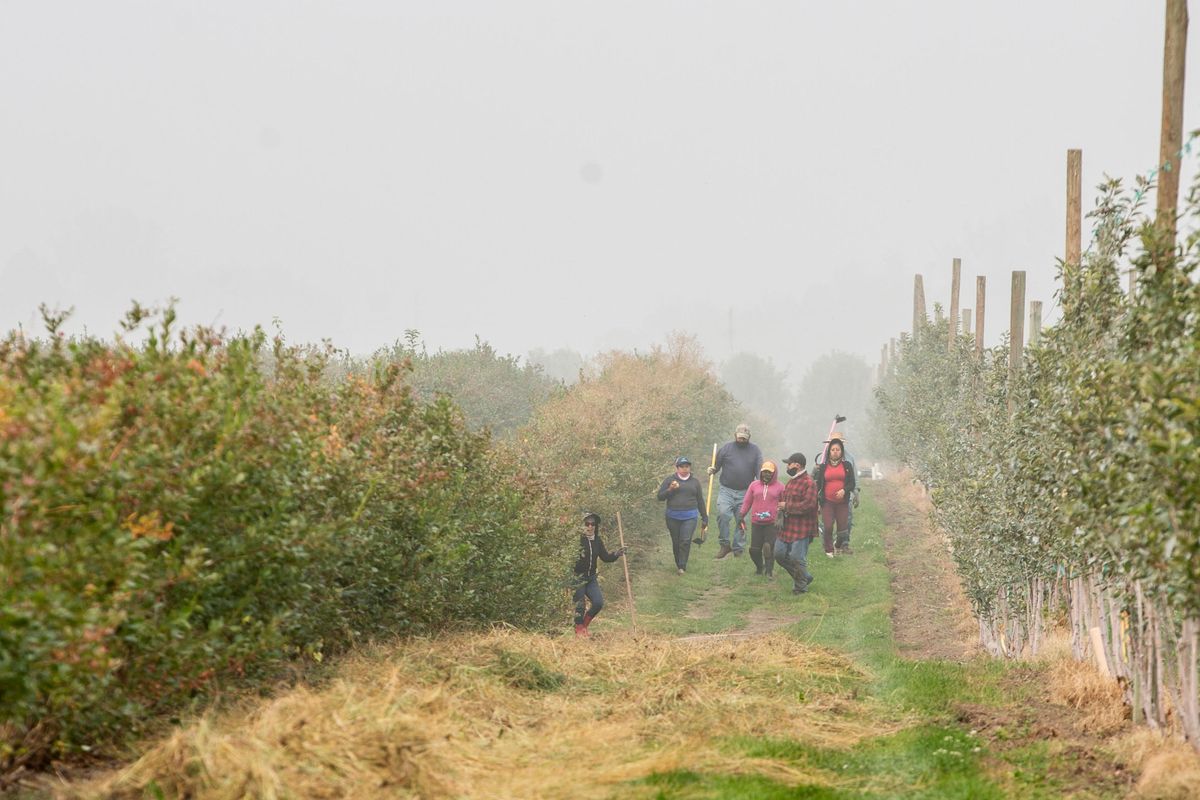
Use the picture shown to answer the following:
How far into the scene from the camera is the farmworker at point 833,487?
2188 cm

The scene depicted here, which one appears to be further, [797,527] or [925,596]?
[797,527]

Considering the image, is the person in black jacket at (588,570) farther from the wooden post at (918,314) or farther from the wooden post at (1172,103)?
the wooden post at (918,314)

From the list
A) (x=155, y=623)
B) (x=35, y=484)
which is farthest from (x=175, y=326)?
(x=35, y=484)

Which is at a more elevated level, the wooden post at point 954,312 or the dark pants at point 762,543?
the wooden post at point 954,312

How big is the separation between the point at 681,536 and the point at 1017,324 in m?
6.65

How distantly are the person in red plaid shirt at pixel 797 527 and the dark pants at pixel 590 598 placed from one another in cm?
419

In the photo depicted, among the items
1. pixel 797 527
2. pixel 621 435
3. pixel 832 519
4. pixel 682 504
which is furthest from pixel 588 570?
pixel 621 435

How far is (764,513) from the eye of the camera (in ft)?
67.7

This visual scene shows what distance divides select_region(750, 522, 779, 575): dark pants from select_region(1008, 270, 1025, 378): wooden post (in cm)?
494

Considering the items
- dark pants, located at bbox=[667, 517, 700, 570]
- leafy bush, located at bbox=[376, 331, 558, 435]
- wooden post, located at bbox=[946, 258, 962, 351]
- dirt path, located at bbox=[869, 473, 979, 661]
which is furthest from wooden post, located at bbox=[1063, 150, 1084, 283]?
leafy bush, located at bbox=[376, 331, 558, 435]

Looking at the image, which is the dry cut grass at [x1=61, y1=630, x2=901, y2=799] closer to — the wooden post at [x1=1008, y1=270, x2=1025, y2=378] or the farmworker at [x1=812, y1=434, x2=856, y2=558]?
the wooden post at [x1=1008, y1=270, x2=1025, y2=378]

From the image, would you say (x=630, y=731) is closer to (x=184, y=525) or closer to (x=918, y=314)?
(x=184, y=525)

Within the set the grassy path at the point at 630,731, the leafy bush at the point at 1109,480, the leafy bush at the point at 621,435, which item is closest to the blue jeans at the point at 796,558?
the leafy bush at the point at 621,435

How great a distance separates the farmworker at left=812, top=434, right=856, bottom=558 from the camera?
71.8ft
